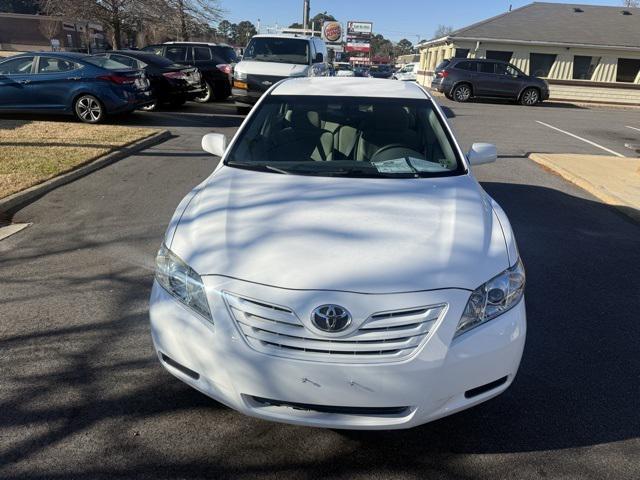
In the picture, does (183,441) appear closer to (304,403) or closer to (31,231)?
(304,403)

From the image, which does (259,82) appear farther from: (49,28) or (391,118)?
(49,28)

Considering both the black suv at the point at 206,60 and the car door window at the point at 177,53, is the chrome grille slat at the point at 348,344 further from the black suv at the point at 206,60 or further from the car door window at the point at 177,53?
the car door window at the point at 177,53

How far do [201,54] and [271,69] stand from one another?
183 inches

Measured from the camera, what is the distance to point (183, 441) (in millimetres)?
2586

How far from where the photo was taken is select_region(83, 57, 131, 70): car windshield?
11.4m

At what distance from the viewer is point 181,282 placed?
→ 253 centimetres

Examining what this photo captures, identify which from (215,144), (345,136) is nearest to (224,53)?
(215,144)

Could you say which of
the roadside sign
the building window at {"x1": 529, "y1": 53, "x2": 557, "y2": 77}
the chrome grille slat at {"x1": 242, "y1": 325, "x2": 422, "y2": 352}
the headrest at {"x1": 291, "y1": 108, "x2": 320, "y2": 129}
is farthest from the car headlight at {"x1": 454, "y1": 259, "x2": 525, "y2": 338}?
the roadside sign

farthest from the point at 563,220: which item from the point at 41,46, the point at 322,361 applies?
the point at 41,46

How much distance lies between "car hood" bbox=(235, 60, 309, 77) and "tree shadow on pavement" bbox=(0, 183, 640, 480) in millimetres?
9754

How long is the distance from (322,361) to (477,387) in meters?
0.74

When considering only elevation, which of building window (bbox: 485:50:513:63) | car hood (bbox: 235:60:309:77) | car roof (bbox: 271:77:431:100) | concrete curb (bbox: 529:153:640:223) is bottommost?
concrete curb (bbox: 529:153:640:223)

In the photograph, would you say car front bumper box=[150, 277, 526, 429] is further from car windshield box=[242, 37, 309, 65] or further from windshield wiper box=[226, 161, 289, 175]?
car windshield box=[242, 37, 309, 65]

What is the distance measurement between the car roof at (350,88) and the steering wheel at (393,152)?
517 mm
